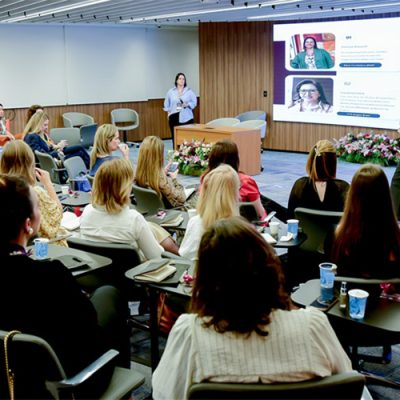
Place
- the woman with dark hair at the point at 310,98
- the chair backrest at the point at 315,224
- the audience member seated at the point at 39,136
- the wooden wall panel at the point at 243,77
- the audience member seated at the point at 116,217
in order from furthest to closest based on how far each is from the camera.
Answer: the wooden wall panel at the point at 243,77 < the woman with dark hair at the point at 310,98 < the audience member seated at the point at 39,136 < the chair backrest at the point at 315,224 < the audience member seated at the point at 116,217

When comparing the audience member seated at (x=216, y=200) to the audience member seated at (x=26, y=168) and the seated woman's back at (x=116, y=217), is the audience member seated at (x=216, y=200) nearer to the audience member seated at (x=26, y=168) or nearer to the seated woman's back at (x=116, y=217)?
the seated woman's back at (x=116, y=217)

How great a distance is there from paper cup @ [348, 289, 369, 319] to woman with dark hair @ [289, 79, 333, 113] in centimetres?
995

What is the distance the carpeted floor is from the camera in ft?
10.6

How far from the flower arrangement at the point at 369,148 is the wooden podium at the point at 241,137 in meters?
2.17

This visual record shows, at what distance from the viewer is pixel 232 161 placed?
14.9ft

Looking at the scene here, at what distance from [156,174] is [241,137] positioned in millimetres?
4775

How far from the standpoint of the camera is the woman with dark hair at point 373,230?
2.81 m

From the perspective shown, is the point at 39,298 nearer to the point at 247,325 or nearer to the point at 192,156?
the point at 247,325

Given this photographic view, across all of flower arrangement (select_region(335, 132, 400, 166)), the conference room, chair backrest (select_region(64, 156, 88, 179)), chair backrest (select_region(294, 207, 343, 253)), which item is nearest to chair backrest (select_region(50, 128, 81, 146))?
the conference room

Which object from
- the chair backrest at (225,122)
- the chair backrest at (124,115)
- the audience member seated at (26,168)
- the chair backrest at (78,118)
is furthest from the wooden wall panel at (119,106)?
the audience member seated at (26,168)

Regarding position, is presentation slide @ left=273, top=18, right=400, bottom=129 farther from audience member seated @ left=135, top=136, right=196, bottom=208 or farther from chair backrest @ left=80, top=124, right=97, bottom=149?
audience member seated @ left=135, top=136, right=196, bottom=208

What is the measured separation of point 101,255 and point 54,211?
0.57m

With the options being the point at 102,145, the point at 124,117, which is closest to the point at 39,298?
the point at 102,145

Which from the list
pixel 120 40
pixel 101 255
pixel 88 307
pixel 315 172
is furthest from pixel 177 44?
pixel 88 307
